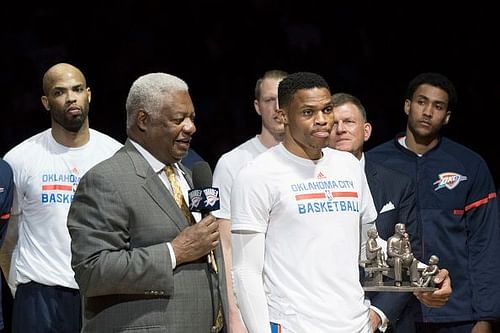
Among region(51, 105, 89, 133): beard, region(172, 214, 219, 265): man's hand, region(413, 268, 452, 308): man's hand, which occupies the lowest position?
region(413, 268, 452, 308): man's hand

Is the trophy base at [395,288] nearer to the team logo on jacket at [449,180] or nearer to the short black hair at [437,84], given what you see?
the team logo on jacket at [449,180]

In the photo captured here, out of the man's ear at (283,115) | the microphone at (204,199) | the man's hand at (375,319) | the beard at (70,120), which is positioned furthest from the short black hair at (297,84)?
the beard at (70,120)

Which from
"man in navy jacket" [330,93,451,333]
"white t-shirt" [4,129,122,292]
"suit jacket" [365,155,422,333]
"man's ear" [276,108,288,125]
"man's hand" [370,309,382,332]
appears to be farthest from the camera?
"white t-shirt" [4,129,122,292]

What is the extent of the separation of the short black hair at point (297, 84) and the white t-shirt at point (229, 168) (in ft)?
5.01

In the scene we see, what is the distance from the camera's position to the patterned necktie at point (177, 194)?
316 centimetres

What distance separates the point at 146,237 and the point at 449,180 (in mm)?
2045

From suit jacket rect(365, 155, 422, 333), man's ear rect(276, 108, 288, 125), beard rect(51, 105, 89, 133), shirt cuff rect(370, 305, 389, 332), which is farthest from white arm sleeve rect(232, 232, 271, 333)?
beard rect(51, 105, 89, 133)

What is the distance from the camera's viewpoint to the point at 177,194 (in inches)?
125

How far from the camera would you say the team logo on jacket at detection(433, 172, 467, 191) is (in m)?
4.70

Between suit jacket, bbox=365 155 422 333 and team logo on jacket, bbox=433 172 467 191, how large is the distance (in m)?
0.21

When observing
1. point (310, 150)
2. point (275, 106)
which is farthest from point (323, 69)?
point (310, 150)

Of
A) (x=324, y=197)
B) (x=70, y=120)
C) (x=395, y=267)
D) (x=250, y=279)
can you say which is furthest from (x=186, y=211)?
(x=70, y=120)

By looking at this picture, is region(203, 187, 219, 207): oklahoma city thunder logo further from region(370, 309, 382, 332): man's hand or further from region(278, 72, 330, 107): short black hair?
region(370, 309, 382, 332): man's hand

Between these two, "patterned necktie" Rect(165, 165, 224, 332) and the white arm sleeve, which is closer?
the white arm sleeve
